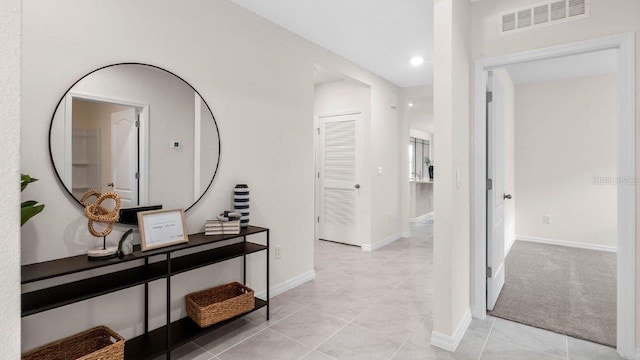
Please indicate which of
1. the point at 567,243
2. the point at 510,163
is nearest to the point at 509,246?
the point at 567,243

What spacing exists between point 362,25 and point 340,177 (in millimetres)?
2479

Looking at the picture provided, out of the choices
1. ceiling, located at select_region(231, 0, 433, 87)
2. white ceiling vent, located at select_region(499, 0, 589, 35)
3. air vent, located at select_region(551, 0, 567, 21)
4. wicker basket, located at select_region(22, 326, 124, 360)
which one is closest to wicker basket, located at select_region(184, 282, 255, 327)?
wicker basket, located at select_region(22, 326, 124, 360)

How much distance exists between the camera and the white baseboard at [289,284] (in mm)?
2945

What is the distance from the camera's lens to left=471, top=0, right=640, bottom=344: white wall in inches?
80.9

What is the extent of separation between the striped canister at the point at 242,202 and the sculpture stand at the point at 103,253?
0.90m

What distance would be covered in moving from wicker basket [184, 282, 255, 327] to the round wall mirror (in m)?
0.68

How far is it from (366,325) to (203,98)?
2.11 meters

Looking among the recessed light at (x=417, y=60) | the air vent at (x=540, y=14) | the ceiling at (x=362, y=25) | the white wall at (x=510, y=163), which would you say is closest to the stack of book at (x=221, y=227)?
the ceiling at (x=362, y=25)

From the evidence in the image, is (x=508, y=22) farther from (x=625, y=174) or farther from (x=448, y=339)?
(x=448, y=339)

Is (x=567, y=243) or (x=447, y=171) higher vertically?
(x=447, y=171)

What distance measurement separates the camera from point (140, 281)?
1.80 metres

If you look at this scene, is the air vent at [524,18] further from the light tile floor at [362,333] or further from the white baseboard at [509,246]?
the white baseboard at [509,246]

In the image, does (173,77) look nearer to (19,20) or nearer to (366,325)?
(19,20)

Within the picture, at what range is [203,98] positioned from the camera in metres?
2.43
